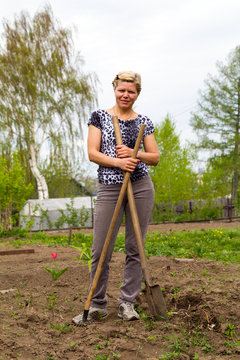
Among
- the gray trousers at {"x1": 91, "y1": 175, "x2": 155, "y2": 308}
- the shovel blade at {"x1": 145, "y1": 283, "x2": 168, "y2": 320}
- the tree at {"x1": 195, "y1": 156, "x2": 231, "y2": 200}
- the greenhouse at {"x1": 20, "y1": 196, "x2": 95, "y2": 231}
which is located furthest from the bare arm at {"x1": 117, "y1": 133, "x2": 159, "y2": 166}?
the tree at {"x1": 195, "y1": 156, "x2": 231, "y2": 200}

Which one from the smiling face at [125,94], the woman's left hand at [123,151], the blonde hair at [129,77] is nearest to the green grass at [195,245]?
the woman's left hand at [123,151]

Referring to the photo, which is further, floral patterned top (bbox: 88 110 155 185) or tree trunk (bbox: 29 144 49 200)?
tree trunk (bbox: 29 144 49 200)

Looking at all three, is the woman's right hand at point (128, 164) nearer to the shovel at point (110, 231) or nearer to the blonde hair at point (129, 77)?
the shovel at point (110, 231)

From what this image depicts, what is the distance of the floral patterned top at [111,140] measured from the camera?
305 cm

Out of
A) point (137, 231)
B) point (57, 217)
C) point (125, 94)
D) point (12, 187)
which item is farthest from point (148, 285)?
point (57, 217)

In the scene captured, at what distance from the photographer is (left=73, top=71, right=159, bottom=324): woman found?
3045 millimetres

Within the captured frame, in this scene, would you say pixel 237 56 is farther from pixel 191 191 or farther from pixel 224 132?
pixel 191 191

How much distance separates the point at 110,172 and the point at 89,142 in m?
0.28

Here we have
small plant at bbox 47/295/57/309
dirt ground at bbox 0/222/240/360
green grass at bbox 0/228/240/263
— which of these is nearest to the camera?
dirt ground at bbox 0/222/240/360

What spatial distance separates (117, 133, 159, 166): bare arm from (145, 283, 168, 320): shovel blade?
90cm

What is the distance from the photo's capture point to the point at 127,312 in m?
3.06

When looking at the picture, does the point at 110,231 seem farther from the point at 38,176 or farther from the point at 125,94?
the point at 38,176

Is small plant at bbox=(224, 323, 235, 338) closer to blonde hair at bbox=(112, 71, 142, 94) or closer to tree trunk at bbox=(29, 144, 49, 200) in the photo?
blonde hair at bbox=(112, 71, 142, 94)

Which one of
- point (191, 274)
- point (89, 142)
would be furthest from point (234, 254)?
point (89, 142)
